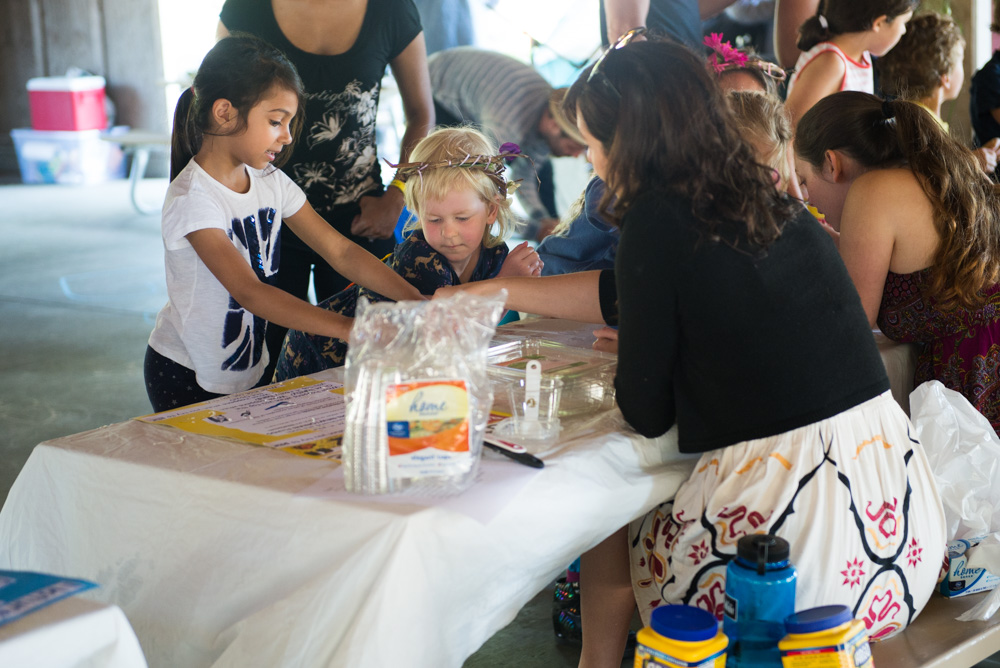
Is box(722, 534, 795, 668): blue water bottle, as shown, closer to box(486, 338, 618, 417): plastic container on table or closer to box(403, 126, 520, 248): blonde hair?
box(486, 338, 618, 417): plastic container on table

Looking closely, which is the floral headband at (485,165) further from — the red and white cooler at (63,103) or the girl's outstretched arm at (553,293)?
the red and white cooler at (63,103)

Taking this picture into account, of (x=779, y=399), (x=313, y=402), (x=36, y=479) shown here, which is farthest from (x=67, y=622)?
(x=779, y=399)

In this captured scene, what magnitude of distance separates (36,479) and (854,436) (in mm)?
1080

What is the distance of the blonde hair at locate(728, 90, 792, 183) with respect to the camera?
1.92 meters

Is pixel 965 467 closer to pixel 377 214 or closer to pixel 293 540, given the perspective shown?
pixel 293 540

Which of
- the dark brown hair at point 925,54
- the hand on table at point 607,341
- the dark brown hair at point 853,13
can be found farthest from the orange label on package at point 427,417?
the dark brown hair at point 925,54

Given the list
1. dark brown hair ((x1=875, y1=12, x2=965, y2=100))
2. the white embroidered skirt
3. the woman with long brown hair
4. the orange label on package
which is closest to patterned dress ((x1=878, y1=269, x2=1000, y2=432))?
the woman with long brown hair

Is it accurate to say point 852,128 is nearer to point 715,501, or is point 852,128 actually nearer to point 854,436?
point 854,436

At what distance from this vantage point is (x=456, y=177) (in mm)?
1975

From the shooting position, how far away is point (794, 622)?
1118 mm

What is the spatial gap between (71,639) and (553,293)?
3.50ft

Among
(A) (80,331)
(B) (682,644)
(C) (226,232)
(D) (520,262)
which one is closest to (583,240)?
(D) (520,262)

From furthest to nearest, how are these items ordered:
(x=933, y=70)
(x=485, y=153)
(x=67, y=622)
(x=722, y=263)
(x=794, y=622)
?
(x=933, y=70) < (x=485, y=153) < (x=722, y=263) < (x=794, y=622) < (x=67, y=622)

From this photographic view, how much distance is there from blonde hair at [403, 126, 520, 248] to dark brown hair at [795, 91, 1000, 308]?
70cm
